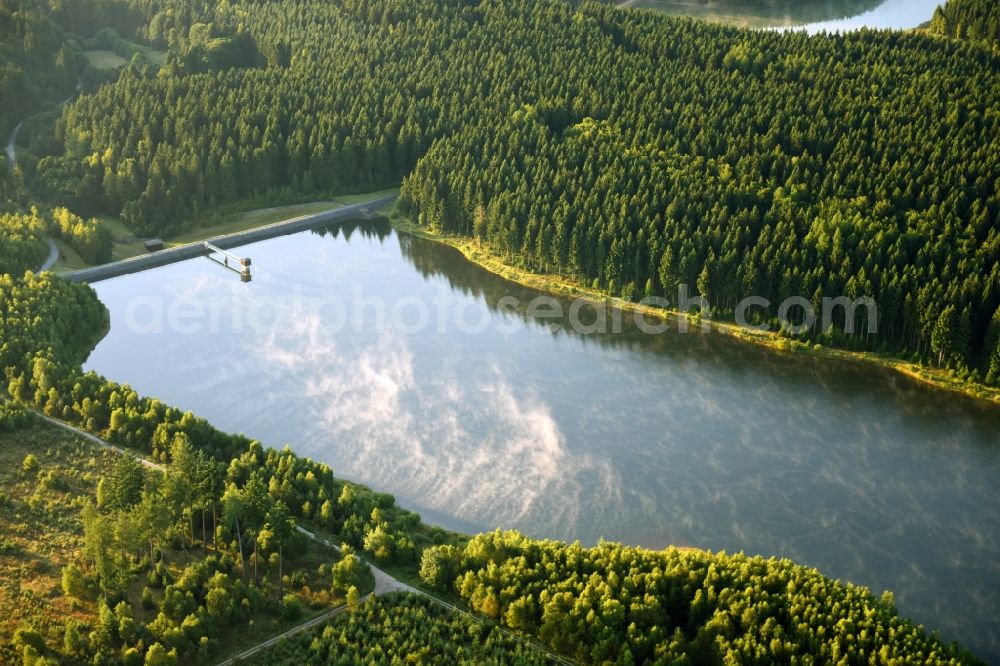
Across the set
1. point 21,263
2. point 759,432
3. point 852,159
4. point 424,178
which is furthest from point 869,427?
point 21,263

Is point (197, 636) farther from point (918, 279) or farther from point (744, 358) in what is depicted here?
point (918, 279)

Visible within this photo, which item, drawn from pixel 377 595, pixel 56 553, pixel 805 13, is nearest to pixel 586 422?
pixel 377 595

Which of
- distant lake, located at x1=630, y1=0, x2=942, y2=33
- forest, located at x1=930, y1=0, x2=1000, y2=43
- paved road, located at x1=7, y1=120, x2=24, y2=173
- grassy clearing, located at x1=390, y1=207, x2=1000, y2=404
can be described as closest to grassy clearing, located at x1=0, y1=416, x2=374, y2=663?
grassy clearing, located at x1=390, y1=207, x2=1000, y2=404

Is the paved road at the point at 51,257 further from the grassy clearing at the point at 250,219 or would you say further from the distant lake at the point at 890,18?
the distant lake at the point at 890,18

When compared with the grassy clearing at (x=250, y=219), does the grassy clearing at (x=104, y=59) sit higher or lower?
higher

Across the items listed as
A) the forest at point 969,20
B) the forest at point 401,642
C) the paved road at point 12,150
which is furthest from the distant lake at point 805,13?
the forest at point 401,642

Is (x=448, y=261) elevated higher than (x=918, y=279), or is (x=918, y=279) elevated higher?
(x=918, y=279)

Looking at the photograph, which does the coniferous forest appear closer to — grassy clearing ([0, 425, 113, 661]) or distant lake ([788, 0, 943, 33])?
grassy clearing ([0, 425, 113, 661])
